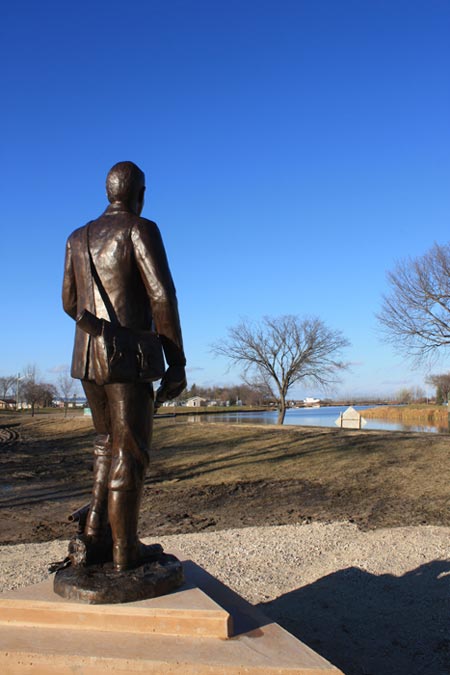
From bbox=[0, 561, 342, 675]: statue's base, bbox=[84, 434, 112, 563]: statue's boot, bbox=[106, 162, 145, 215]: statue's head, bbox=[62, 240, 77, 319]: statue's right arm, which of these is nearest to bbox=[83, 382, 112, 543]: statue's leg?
bbox=[84, 434, 112, 563]: statue's boot

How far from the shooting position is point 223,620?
9.81 ft

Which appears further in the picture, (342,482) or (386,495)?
(342,482)

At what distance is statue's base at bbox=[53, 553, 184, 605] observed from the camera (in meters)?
3.10

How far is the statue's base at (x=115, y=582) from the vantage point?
10.2 ft

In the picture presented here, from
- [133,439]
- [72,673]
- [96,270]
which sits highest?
[96,270]

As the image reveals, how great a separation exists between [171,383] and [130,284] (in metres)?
0.69

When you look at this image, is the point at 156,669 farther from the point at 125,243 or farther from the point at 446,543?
the point at 446,543

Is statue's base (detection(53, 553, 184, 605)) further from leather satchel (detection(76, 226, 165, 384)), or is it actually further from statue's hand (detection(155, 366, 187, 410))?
leather satchel (detection(76, 226, 165, 384))

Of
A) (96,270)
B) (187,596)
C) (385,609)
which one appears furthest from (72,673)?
(385,609)

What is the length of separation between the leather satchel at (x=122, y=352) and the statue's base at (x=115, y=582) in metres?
1.13

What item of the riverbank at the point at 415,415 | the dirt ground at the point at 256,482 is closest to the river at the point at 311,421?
the riverbank at the point at 415,415

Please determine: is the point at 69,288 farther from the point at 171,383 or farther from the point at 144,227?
the point at 171,383

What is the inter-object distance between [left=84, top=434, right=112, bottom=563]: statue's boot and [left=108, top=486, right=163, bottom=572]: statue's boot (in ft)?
0.81

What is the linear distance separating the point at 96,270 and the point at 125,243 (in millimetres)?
270
